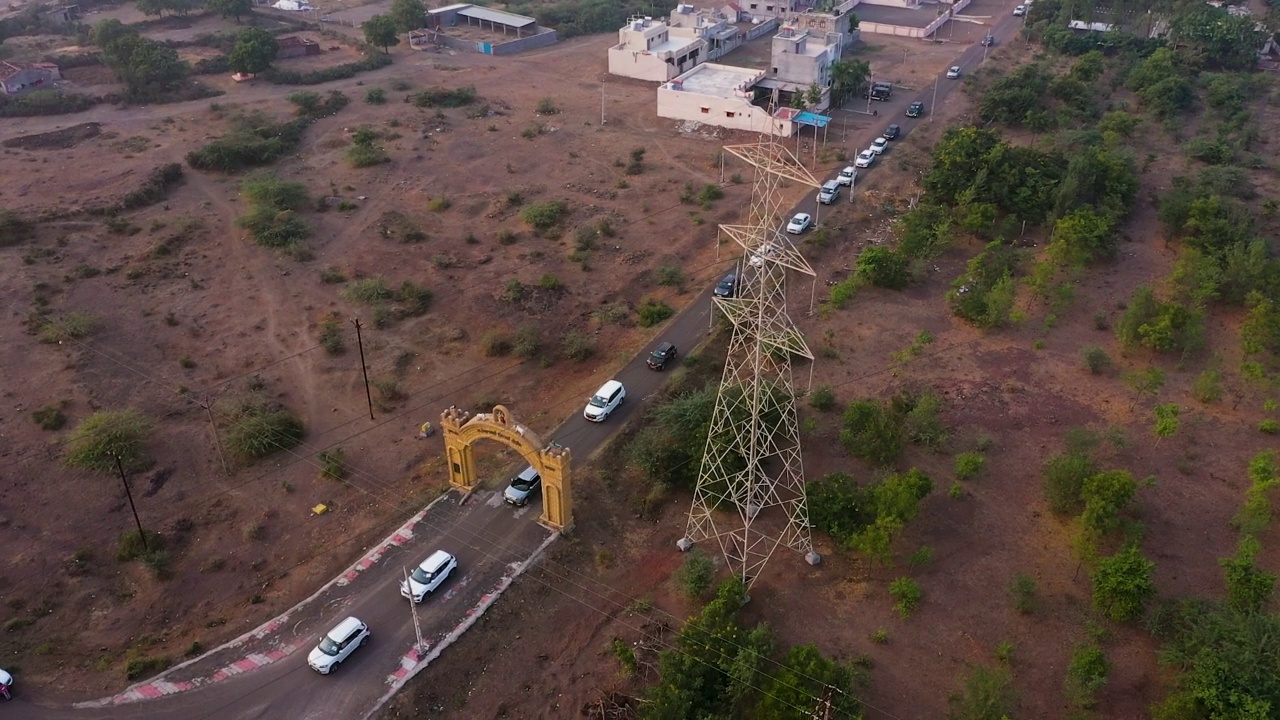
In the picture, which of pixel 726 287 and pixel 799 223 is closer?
pixel 726 287

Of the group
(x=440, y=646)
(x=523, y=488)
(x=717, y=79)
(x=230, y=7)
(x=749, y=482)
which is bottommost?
(x=440, y=646)

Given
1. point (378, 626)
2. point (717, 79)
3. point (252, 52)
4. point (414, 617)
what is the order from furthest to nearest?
point (252, 52) < point (717, 79) < point (378, 626) < point (414, 617)

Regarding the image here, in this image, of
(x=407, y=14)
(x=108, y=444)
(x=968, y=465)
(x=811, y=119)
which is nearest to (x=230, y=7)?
(x=407, y=14)

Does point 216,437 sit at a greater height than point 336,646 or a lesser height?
greater

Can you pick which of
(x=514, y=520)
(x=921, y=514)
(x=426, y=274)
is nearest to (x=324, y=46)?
(x=426, y=274)

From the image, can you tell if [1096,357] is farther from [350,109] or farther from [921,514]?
[350,109]

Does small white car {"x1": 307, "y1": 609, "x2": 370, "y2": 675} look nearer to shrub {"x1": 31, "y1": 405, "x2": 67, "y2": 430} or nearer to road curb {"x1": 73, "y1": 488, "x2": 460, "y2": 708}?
road curb {"x1": 73, "y1": 488, "x2": 460, "y2": 708}

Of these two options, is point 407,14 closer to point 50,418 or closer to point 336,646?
point 50,418
